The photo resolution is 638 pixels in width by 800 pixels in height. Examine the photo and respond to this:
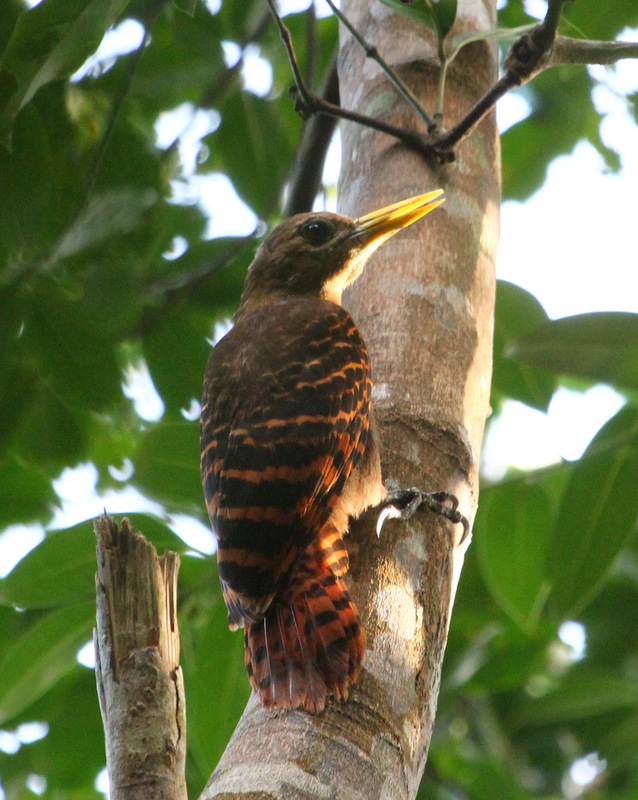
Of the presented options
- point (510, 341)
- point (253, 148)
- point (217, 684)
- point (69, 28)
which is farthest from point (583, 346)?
point (253, 148)

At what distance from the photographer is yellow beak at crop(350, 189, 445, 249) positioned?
2561 millimetres

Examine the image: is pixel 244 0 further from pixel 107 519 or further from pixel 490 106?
pixel 107 519

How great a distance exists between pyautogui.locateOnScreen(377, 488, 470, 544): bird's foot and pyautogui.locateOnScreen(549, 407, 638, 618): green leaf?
0.68 m

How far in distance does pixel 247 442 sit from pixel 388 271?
589 mm

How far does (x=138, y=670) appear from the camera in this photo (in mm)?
1631

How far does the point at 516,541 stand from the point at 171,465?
1039 mm

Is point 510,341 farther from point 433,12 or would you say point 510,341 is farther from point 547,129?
point 547,129

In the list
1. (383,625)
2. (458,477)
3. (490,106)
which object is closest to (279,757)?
(383,625)

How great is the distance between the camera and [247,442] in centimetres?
230

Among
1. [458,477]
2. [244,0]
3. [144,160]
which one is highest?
[244,0]

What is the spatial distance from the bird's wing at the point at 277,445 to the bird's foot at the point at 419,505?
0.22 m

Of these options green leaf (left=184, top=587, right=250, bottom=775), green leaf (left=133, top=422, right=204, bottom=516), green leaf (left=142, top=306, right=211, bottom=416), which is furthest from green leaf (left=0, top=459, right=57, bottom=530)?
green leaf (left=184, top=587, right=250, bottom=775)

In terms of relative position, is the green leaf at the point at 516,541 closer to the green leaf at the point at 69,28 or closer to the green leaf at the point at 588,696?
the green leaf at the point at 588,696

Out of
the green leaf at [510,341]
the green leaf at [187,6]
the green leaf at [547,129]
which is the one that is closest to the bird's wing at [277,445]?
the green leaf at [510,341]
